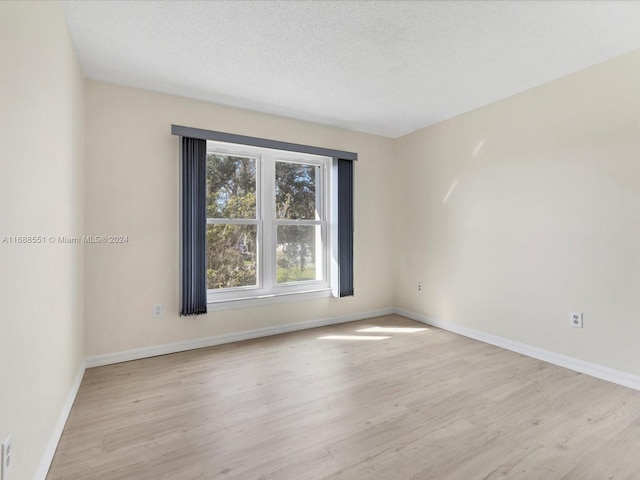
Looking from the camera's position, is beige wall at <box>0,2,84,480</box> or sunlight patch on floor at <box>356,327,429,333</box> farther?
sunlight patch on floor at <box>356,327,429,333</box>

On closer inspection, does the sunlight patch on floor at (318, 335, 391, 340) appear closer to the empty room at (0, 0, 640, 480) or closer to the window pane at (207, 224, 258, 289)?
the empty room at (0, 0, 640, 480)

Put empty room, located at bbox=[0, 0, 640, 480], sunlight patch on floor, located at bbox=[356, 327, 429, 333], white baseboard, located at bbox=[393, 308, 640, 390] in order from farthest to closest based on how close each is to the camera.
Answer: sunlight patch on floor, located at bbox=[356, 327, 429, 333] < white baseboard, located at bbox=[393, 308, 640, 390] < empty room, located at bbox=[0, 0, 640, 480]

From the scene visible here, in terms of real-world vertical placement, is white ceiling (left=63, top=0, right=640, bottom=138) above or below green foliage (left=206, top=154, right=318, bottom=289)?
above

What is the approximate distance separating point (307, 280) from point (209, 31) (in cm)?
281

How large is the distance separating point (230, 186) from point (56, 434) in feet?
8.26

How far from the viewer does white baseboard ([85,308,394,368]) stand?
2.92m

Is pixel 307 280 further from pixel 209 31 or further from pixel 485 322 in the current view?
pixel 209 31

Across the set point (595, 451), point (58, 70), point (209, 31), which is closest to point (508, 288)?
point (595, 451)

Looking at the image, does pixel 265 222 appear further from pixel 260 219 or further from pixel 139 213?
pixel 139 213

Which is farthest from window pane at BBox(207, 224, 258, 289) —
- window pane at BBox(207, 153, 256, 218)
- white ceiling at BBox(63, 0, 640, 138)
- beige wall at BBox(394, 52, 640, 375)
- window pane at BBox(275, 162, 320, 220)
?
beige wall at BBox(394, 52, 640, 375)

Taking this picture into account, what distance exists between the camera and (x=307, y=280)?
13.6 feet

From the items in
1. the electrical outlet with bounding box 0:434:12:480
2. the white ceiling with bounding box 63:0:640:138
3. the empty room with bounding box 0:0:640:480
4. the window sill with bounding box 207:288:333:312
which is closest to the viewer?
the electrical outlet with bounding box 0:434:12:480

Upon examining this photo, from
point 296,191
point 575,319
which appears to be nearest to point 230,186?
point 296,191

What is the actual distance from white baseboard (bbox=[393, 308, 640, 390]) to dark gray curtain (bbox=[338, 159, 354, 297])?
3.88 ft
